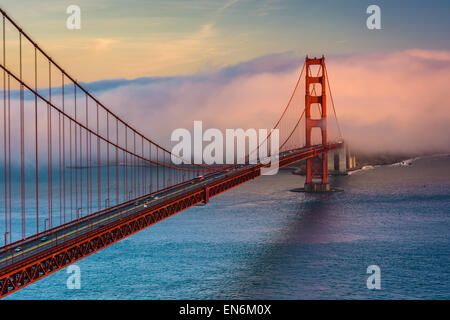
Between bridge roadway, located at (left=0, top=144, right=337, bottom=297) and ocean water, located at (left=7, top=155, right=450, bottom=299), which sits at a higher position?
bridge roadway, located at (left=0, top=144, right=337, bottom=297)

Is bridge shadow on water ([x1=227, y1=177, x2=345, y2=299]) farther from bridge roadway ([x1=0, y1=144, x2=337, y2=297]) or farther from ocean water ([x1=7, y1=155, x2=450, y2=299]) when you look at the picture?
bridge roadway ([x1=0, y1=144, x2=337, y2=297])

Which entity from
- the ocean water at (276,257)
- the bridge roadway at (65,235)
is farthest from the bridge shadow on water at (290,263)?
the bridge roadway at (65,235)

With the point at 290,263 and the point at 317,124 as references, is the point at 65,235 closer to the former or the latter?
the point at 290,263

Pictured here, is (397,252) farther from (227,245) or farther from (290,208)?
(290,208)

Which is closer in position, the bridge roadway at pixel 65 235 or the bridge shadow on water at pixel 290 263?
the bridge roadway at pixel 65 235

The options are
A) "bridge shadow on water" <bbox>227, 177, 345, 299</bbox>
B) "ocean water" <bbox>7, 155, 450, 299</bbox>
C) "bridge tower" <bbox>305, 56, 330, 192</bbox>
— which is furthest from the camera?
"bridge tower" <bbox>305, 56, 330, 192</bbox>

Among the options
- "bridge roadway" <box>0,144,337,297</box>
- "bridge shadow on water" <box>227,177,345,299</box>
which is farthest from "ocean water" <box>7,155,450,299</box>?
"bridge roadway" <box>0,144,337,297</box>

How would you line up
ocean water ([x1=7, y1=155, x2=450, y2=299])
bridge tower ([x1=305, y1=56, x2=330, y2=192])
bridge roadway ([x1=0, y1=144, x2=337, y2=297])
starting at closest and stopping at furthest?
1. bridge roadway ([x1=0, y1=144, x2=337, y2=297])
2. ocean water ([x1=7, y1=155, x2=450, y2=299])
3. bridge tower ([x1=305, y1=56, x2=330, y2=192])

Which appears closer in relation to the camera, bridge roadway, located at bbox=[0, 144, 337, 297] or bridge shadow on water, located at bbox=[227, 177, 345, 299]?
bridge roadway, located at bbox=[0, 144, 337, 297]

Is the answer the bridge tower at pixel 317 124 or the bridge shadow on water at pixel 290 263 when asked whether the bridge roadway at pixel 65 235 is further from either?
the bridge tower at pixel 317 124
